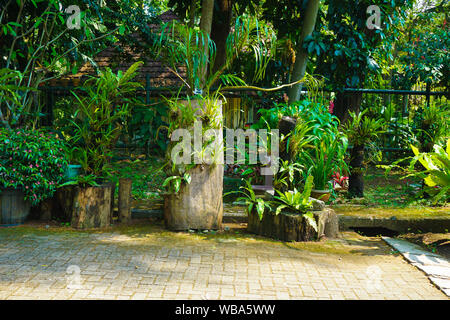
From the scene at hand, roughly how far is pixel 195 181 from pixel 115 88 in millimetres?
1624

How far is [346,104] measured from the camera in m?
8.48

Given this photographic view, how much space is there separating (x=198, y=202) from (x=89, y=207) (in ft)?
4.51

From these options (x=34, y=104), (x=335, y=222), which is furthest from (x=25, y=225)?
(x=335, y=222)

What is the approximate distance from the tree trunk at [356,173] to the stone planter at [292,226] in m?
1.61

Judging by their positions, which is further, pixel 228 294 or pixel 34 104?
pixel 34 104

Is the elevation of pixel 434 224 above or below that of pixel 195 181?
below

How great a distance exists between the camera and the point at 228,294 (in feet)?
11.0

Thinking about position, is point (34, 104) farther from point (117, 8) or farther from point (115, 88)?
point (117, 8)

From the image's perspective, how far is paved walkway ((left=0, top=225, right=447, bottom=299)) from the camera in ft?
11.1

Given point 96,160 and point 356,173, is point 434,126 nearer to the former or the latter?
point 356,173

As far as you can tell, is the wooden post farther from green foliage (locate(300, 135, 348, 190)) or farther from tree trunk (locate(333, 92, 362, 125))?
tree trunk (locate(333, 92, 362, 125))
